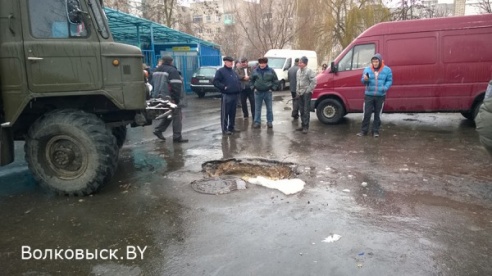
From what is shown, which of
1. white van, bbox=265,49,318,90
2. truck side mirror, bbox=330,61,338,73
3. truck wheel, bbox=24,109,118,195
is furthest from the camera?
white van, bbox=265,49,318,90

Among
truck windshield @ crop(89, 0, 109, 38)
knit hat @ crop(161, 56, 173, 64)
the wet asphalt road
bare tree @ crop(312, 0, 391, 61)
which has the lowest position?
the wet asphalt road

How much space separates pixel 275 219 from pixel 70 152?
278 centimetres

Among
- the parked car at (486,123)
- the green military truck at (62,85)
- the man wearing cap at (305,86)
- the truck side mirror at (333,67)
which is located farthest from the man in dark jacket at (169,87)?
the parked car at (486,123)

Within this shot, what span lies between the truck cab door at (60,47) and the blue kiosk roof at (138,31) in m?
9.56

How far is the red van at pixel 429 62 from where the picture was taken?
834cm

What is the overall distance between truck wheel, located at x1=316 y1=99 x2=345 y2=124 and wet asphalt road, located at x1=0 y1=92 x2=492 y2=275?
2837 mm

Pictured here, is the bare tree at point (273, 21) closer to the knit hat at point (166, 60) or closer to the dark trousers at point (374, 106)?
the dark trousers at point (374, 106)

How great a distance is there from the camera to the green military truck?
14.3ft

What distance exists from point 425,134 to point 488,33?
2607mm

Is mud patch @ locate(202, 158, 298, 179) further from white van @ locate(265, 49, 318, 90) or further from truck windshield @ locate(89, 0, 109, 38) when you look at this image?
white van @ locate(265, 49, 318, 90)

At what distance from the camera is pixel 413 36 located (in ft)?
28.5

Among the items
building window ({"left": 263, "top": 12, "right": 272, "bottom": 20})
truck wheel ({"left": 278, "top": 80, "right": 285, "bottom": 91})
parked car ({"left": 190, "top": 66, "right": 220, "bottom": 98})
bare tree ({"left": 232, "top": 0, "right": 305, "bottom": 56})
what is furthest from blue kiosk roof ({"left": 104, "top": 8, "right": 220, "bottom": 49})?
building window ({"left": 263, "top": 12, "right": 272, "bottom": 20})

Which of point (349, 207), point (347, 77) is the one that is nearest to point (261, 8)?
point (347, 77)

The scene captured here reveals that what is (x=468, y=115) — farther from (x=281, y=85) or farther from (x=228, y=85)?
(x=281, y=85)
